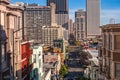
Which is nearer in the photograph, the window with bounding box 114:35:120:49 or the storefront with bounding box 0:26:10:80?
the window with bounding box 114:35:120:49

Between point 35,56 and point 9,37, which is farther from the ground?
point 9,37

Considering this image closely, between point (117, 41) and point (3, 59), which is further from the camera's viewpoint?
point (3, 59)

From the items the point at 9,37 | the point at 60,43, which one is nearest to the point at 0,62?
the point at 9,37

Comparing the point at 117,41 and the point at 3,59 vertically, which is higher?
the point at 117,41

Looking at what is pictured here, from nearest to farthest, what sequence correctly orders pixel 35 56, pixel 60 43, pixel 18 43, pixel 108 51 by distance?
pixel 108 51, pixel 18 43, pixel 35 56, pixel 60 43

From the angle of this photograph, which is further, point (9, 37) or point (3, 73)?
point (9, 37)

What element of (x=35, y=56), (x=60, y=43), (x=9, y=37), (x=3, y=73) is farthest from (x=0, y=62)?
(x=60, y=43)

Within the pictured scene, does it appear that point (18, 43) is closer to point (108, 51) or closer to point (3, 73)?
point (3, 73)

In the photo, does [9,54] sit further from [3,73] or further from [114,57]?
[114,57]

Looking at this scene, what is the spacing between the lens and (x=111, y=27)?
22812 millimetres

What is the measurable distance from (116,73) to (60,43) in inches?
6799

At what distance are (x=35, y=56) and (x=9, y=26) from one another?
24.2 meters

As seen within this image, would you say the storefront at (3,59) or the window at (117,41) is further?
the storefront at (3,59)

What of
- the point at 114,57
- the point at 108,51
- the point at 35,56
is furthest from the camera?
the point at 35,56
